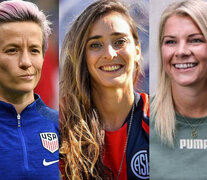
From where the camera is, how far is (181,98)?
10.5ft

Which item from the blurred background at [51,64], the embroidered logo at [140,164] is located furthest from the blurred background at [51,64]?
the embroidered logo at [140,164]

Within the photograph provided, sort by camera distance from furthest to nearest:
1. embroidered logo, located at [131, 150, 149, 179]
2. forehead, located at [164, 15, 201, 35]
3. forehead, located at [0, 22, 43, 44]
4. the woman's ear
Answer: forehead, located at [0, 22, 43, 44]
the woman's ear
embroidered logo, located at [131, 150, 149, 179]
forehead, located at [164, 15, 201, 35]

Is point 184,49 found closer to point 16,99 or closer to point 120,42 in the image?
point 120,42

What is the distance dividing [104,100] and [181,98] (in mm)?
751

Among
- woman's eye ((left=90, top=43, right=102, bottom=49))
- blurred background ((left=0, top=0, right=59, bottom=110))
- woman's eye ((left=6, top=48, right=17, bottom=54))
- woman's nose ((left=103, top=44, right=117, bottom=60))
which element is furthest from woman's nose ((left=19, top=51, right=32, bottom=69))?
woman's nose ((left=103, top=44, right=117, bottom=60))

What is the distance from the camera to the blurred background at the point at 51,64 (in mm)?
3633

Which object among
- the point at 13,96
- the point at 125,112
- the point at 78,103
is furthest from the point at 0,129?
the point at 125,112

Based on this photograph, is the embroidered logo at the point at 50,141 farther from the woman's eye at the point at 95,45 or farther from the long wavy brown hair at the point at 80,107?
the woman's eye at the point at 95,45

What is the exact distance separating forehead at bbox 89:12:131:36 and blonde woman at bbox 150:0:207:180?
14.0 inches

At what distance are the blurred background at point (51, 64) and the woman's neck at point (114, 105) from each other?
0.54m

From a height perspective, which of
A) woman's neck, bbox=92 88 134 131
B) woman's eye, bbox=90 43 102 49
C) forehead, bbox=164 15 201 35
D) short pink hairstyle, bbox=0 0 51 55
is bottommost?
woman's neck, bbox=92 88 134 131

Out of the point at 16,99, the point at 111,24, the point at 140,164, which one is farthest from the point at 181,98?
the point at 16,99

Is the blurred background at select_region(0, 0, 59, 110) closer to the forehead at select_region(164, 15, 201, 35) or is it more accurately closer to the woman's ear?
the woman's ear

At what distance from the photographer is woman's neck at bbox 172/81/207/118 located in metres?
3.16
